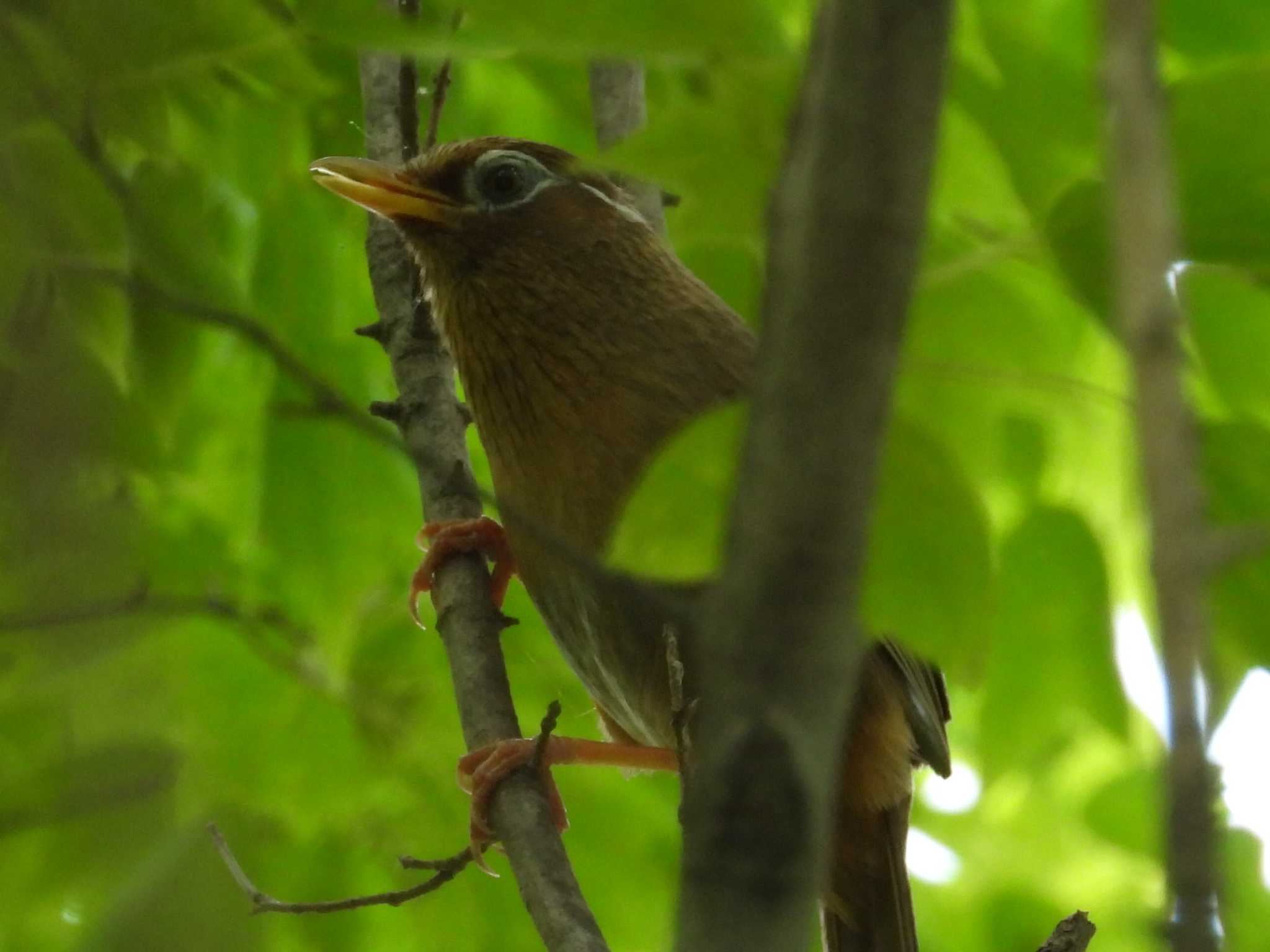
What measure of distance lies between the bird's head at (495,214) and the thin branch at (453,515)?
0.08 meters

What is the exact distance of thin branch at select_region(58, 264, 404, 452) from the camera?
189 cm

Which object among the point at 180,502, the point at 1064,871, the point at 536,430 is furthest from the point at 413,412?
the point at 1064,871

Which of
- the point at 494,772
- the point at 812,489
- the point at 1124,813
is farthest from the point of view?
the point at 1124,813

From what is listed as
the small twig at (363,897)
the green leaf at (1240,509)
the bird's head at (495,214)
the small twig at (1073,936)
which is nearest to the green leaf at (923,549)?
the small twig at (1073,936)

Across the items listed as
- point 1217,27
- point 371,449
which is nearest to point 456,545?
point 371,449

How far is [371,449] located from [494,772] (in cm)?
96

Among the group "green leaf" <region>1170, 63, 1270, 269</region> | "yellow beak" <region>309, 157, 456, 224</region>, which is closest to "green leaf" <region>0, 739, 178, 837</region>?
"yellow beak" <region>309, 157, 456, 224</region>

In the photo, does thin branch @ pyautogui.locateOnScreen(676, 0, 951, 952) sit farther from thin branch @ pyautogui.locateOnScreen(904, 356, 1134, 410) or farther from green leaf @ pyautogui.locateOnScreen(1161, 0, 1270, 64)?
green leaf @ pyautogui.locateOnScreen(1161, 0, 1270, 64)

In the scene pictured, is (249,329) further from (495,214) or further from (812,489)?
(495,214)

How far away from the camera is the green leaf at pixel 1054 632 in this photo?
2.87m

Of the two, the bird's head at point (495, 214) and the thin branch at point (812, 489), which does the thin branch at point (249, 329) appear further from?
the bird's head at point (495, 214)

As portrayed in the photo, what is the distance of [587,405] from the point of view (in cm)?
346

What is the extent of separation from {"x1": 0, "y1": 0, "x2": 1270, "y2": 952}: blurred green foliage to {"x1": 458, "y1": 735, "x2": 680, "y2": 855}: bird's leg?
0.26 feet

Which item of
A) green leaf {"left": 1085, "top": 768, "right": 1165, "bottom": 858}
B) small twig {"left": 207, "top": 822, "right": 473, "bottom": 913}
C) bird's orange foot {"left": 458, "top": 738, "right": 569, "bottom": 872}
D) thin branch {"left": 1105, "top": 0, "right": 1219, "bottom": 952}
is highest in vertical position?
green leaf {"left": 1085, "top": 768, "right": 1165, "bottom": 858}
